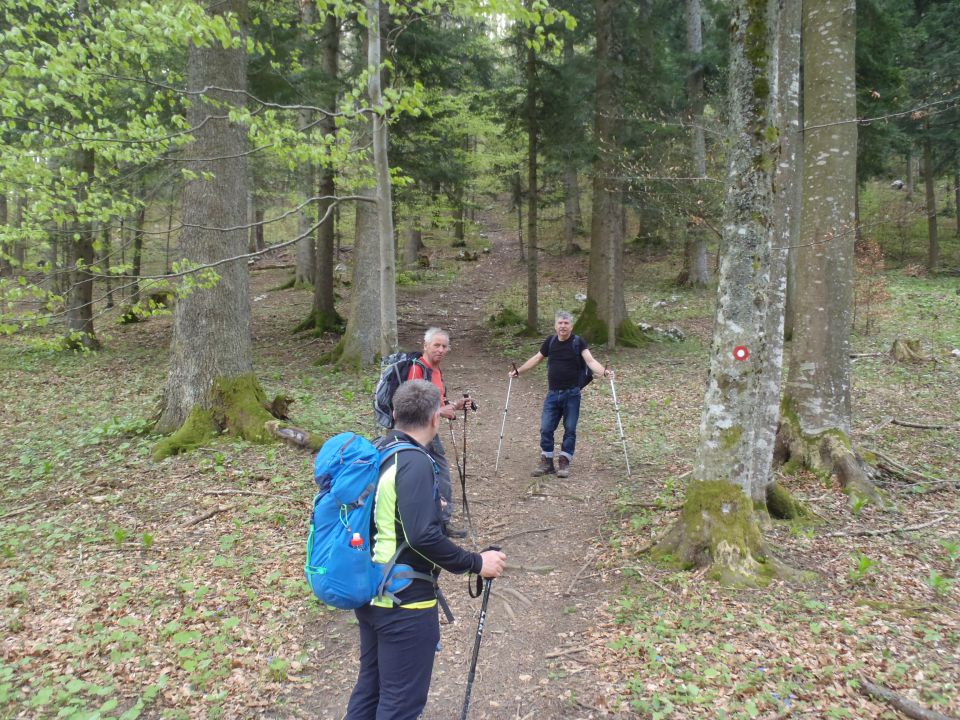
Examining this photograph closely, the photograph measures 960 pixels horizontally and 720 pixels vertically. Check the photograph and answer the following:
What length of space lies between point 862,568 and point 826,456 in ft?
8.36

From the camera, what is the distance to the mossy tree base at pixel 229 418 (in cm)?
848

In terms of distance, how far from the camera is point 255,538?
245 inches

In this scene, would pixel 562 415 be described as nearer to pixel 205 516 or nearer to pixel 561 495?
pixel 561 495

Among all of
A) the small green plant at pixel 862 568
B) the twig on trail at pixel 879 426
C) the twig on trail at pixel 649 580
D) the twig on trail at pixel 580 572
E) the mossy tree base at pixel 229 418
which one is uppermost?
the mossy tree base at pixel 229 418

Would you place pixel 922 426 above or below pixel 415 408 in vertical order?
below

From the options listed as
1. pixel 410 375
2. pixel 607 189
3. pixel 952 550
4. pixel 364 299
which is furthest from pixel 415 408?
pixel 607 189

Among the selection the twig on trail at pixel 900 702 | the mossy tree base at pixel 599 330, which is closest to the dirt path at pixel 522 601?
the twig on trail at pixel 900 702

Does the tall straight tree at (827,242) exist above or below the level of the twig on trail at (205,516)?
above

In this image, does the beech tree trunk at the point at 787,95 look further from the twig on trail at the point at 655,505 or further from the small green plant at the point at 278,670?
the small green plant at the point at 278,670

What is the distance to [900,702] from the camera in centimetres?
348

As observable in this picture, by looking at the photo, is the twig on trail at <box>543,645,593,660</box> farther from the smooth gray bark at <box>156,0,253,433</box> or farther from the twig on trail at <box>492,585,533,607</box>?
the smooth gray bark at <box>156,0,253,433</box>

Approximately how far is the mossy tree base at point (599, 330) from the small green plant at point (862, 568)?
11.3 metres

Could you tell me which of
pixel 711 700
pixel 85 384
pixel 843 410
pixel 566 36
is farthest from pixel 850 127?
pixel 85 384

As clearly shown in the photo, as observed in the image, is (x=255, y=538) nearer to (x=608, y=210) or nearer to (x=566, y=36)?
(x=608, y=210)
